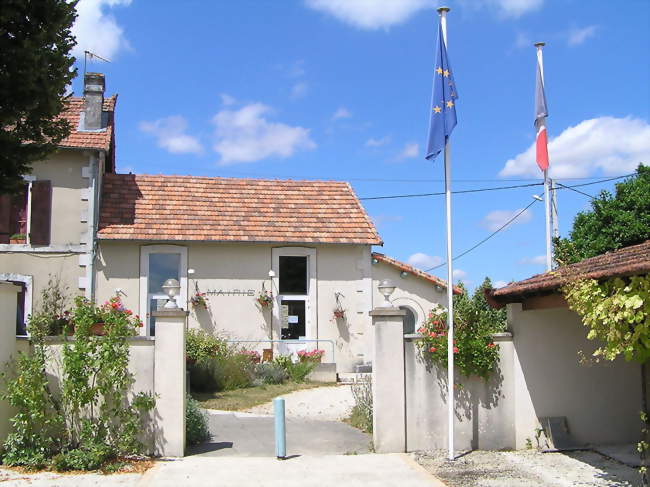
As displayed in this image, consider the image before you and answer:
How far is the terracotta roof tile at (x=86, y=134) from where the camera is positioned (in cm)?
1683

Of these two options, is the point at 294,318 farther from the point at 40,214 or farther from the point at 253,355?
the point at 40,214

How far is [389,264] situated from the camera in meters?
19.2

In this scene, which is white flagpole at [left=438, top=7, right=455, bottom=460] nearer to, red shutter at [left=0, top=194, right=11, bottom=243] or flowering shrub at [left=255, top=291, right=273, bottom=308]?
flowering shrub at [left=255, top=291, right=273, bottom=308]

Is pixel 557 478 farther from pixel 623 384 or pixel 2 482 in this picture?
pixel 2 482

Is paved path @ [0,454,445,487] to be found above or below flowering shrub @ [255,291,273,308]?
below

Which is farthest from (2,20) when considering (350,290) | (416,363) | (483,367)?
(350,290)

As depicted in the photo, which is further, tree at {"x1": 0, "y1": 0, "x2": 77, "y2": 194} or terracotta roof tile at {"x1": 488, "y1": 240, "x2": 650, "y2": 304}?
tree at {"x1": 0, "y1": 0, "x2": 77, "y2": 194}

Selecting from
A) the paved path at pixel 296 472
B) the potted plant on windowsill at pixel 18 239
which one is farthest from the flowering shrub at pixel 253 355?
the paved path at pixel 296 472

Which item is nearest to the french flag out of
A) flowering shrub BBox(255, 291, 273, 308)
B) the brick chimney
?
flowering shrub BBox(255, 291, 273, 308)

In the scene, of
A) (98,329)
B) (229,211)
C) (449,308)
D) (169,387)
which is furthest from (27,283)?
(449,308)

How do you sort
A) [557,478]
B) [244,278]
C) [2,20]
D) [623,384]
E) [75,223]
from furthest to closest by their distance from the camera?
[244,278] → [75,223] → [623,384] → [557,478] → [2,20]

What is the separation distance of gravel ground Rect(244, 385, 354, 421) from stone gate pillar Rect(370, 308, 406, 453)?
284 centimetres

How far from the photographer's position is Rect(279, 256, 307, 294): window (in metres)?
18.7

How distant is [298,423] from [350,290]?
22.5ft
